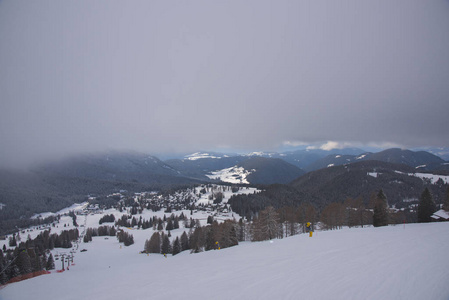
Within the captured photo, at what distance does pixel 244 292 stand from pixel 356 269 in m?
6.90

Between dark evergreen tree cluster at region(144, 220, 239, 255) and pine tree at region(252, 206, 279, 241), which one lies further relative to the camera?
dark evergreen tree cluster at region(144, 220, 239, 255)

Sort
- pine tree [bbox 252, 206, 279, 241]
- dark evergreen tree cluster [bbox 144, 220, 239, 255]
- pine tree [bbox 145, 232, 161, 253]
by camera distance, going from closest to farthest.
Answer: pine tree [bbox 252, 206, 279, 241], dark evergreen tree cluster [bbox 144, 220, 239, 255], pine tree [bbox 145, 232, 161, 253]

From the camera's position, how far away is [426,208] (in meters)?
37.1

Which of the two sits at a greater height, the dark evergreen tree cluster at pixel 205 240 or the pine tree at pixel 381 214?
the pine tree at pixel 381 214

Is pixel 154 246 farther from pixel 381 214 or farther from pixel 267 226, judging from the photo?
pixel 381 214

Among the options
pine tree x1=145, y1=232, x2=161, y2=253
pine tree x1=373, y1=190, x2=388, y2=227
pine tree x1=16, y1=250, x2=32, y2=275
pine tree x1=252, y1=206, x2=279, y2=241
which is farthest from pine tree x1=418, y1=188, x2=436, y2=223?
pine tree x1=16, y1=250, x2=32, y2=275

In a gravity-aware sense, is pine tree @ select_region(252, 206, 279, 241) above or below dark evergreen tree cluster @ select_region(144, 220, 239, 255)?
above

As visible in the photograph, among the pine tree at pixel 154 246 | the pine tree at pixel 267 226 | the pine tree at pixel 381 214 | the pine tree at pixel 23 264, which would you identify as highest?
the pine tree at pixel 381 214

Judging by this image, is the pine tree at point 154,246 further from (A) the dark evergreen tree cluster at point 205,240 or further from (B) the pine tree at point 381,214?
(B) the pine tree at point 381,214

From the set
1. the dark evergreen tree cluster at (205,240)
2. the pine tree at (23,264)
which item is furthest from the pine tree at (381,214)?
the pine tree at (23,264)

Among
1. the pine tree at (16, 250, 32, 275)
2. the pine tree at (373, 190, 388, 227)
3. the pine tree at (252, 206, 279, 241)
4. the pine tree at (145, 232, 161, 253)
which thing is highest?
the pine tree at (373, 190, 388, 227)

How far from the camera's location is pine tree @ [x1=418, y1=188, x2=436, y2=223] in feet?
120

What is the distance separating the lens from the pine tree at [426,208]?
120 feet

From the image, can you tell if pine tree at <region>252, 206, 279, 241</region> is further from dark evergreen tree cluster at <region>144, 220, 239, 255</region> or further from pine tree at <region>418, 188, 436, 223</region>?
pine tree at <region>418, 188, 436, 223</region>
